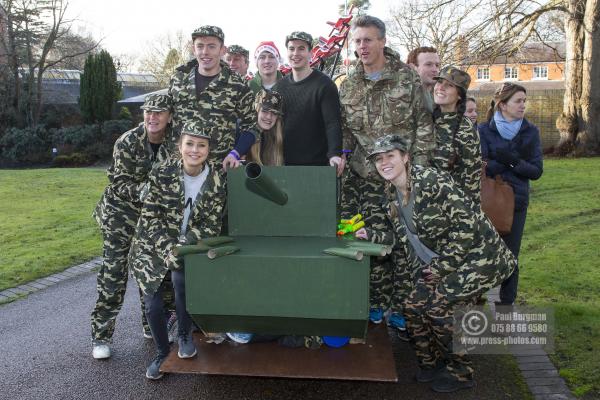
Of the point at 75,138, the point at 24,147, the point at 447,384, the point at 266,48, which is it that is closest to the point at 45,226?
the point at 266,48

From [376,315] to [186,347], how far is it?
1431 millimetres

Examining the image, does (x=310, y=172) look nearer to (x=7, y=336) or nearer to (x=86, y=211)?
(x=7, y=336)

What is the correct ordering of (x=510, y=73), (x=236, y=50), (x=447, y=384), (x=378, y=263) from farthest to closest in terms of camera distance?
(x=510, y=73), (x=236, y=50), (x=378, y=263), (x=447, y=384)

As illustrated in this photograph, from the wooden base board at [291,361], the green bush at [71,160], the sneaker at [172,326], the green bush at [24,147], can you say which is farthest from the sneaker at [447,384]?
the green bush at [24,147]

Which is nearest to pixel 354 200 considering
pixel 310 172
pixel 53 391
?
pixel 310 172

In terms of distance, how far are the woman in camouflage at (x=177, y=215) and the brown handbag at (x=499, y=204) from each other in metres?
2.00

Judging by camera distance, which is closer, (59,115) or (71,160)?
(71,160)

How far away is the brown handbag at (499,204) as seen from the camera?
14.3 ft

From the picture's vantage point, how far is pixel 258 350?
146 inches

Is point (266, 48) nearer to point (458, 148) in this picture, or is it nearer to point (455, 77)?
point (455, 77)

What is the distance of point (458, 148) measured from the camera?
4.09m

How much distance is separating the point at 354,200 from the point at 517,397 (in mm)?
1787

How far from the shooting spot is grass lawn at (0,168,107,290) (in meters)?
7.09

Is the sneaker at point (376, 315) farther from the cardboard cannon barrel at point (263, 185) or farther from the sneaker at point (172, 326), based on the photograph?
the sneaker at point (172, 326)
